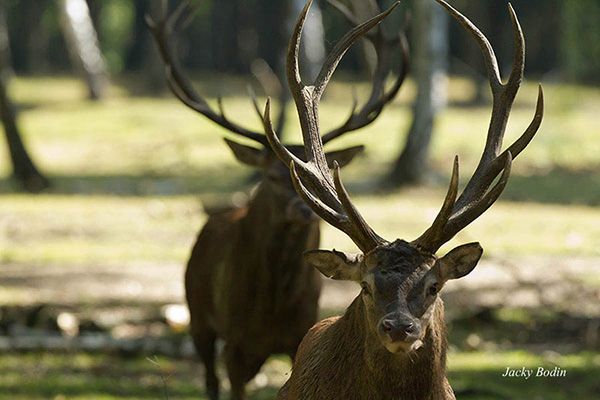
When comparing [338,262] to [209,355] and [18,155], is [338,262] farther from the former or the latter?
[18,155]

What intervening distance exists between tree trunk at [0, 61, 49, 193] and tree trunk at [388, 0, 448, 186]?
636cm

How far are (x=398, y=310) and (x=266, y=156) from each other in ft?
10.8

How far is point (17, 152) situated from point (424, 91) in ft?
24.4

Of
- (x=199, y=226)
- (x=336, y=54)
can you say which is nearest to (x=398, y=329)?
(x=336, y=54)

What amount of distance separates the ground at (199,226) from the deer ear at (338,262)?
3.08 meters

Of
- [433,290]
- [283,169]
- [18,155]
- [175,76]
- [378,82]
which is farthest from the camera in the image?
[18,155]

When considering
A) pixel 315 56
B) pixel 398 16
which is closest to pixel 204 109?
pixel 315 56

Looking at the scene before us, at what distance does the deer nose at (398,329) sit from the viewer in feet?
11.7

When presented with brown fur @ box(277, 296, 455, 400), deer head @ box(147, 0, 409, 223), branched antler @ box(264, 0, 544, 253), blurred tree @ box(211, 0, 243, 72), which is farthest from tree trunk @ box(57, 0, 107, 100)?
brown fur @ box(277, 296, 455, 400)

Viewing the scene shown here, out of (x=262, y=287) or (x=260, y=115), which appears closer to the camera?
(x=262, y=287)

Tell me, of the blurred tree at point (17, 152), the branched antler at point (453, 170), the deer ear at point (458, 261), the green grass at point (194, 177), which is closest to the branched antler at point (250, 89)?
the branched antler at point (453, 170)

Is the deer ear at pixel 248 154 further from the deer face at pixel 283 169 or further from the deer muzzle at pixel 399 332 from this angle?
the deer muzzle at pixel 399 332

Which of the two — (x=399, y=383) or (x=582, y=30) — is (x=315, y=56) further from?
(x=399, y=383)

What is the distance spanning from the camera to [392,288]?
3.76 m
